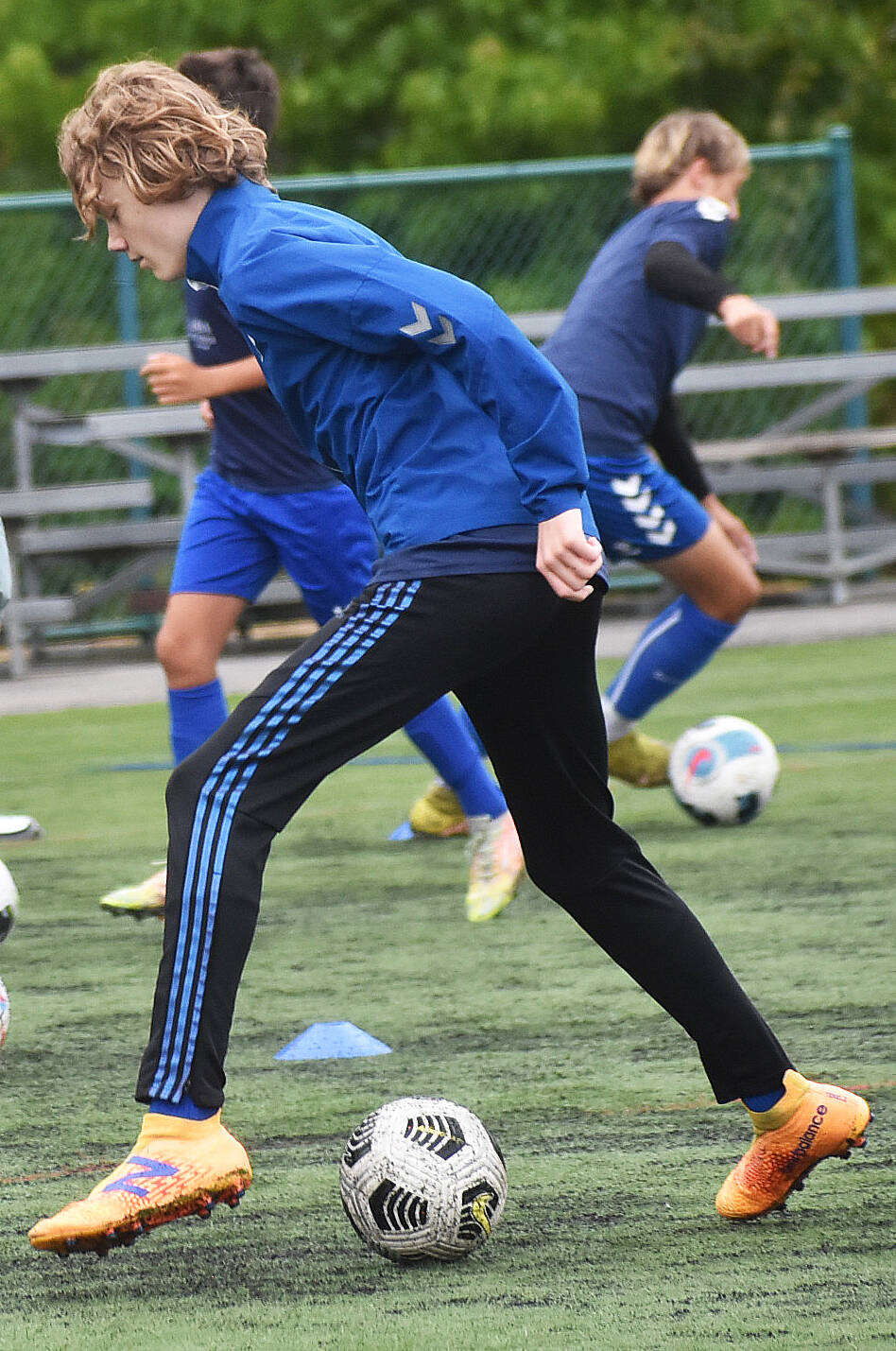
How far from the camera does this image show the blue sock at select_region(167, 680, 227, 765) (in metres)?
5.17

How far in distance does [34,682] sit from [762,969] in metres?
7.46

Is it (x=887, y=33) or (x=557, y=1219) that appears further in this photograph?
(x=887, y=33)

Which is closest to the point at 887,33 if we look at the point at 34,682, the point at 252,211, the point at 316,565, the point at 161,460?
the point at 161,460

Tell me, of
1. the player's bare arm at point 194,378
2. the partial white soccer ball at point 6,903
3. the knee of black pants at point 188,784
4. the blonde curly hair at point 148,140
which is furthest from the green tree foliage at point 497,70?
the knee of black pants at point 188,784

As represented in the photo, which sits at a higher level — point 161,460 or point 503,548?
point 503,548

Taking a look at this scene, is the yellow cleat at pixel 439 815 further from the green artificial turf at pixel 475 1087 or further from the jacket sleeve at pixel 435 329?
the jacket sleeve at pixel 435 329

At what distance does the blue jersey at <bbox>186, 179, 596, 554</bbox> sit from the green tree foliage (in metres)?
12.3

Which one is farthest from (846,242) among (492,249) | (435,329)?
(435,329)

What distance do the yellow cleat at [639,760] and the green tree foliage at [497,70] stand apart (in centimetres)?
921

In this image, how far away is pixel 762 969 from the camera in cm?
A: 434

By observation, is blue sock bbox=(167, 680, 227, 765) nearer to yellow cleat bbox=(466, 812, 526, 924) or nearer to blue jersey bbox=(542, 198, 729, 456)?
yellow cleat bbox=(466, 812, 526, 924)

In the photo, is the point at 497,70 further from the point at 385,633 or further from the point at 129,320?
the point at 385,633

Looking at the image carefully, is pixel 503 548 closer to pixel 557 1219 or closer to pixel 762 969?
pixel 557 1219

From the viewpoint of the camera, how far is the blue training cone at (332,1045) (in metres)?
3.79
